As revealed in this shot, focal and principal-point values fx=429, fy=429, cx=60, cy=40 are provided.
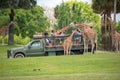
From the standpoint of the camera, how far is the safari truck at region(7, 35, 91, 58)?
29.3m

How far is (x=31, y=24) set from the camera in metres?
74.1

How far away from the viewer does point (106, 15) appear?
142 feet

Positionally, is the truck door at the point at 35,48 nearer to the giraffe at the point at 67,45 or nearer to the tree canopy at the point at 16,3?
the giraffe at the point at 67,45

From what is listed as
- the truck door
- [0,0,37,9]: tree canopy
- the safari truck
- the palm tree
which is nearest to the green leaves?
[0,0,37,9]: tree canopy

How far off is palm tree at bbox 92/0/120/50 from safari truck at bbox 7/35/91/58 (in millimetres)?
10599

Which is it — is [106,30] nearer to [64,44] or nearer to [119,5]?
[119,5]

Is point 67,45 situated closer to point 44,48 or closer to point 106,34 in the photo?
point 44,48

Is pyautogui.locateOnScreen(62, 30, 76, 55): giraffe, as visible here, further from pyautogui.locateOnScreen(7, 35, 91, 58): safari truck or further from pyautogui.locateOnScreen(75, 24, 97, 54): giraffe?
pyautogui.locateOnScreen(75, 24, 97, 54): giraffe

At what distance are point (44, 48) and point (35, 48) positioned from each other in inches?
28.7

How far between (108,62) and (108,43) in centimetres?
2223

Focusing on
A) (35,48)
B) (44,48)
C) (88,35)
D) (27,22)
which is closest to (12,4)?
(44,48)

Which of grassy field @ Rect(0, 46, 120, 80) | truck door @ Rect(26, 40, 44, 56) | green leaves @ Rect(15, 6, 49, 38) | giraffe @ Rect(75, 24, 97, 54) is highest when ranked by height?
green leaves @ Rect(15, 6, 49, 38)

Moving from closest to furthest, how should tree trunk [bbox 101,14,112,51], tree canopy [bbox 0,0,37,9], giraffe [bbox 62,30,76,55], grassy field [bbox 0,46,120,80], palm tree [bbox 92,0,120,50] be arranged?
grassy field [bbox 0,46,120,80], giraffe [bbox 62,30,76,55], tree trunk [bbox 101,14,112,51], palm tree [bbox 92,0,120,50], tree canopy [bbox 0,0,37,9]

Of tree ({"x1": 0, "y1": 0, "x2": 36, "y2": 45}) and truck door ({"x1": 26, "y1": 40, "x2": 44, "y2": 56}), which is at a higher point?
tree ({"x1": 0, "y1": 0, "x2": 36, "y2": 45})
